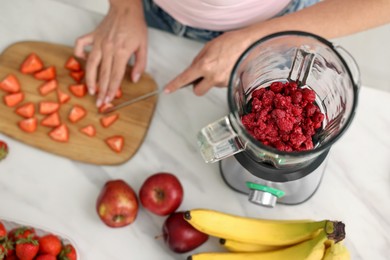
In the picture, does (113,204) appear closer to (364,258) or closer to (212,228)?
(212,228)

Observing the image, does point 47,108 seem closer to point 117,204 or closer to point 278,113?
point 117,204

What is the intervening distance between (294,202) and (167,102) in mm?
345

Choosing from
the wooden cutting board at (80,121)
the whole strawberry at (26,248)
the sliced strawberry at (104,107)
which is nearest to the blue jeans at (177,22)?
Result: the wooden cutting board at (80,121)

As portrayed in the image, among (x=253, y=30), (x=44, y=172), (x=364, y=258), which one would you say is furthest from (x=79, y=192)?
(x=364, y=258)

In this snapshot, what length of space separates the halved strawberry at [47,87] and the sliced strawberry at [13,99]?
0.15 feet

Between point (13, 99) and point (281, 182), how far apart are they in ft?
1.98

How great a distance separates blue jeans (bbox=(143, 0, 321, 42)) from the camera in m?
1.16

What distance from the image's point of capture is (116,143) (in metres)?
1.08

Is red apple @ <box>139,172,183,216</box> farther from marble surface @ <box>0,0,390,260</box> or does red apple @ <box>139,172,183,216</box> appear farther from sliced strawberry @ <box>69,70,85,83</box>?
sliced strawberry @ <box>69,70,85,83</box>

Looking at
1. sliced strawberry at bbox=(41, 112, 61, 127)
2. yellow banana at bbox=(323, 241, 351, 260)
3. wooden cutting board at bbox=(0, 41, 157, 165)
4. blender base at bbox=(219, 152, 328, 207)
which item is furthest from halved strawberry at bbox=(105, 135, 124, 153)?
yellow banana at bbox=(323, 241, 351, 260)

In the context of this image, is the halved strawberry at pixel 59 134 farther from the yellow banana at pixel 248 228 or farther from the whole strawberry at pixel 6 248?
the yellow banana at pixel 248 228

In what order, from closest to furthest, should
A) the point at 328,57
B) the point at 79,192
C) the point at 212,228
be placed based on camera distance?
1. the point at 328,57
2. the point at 212,228
3. the point at 79,192

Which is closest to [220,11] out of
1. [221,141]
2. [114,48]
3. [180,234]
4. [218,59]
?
[218,59]

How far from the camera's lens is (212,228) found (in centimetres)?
95
